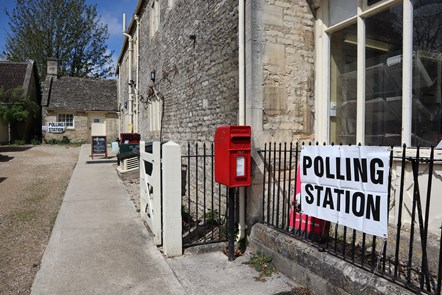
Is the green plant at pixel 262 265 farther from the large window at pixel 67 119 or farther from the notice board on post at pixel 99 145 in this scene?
the large window at pixel 67 119

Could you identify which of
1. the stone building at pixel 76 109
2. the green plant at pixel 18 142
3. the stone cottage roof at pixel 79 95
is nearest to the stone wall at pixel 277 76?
the stone building at pixel 76 109

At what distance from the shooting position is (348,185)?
9.98 feet

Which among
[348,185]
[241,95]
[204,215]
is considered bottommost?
[204,215]

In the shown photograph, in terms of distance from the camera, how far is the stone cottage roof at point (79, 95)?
26.5m

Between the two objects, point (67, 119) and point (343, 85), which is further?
point (67, 119)

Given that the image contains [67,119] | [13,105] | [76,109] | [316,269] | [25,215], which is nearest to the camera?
[316,269]

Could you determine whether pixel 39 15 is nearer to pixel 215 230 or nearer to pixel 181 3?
pixel 181 3

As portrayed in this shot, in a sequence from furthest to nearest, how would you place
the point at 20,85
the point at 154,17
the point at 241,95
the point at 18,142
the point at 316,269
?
the point at 20,85 → the point at 18,142 → the point at 154,17 → the point at 241,95 → the point at 316,269

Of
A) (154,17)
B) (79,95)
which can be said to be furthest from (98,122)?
(154,17)

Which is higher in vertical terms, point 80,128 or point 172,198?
point 80,128

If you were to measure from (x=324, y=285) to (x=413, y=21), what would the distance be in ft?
9.79

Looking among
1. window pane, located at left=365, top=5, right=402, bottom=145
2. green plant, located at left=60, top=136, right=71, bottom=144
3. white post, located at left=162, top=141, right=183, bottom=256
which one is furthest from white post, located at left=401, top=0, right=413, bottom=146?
green plant, located at left=60, top=136, right=71, bottom=144

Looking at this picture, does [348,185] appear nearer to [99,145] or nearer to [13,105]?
[99,145]

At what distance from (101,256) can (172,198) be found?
120cm
